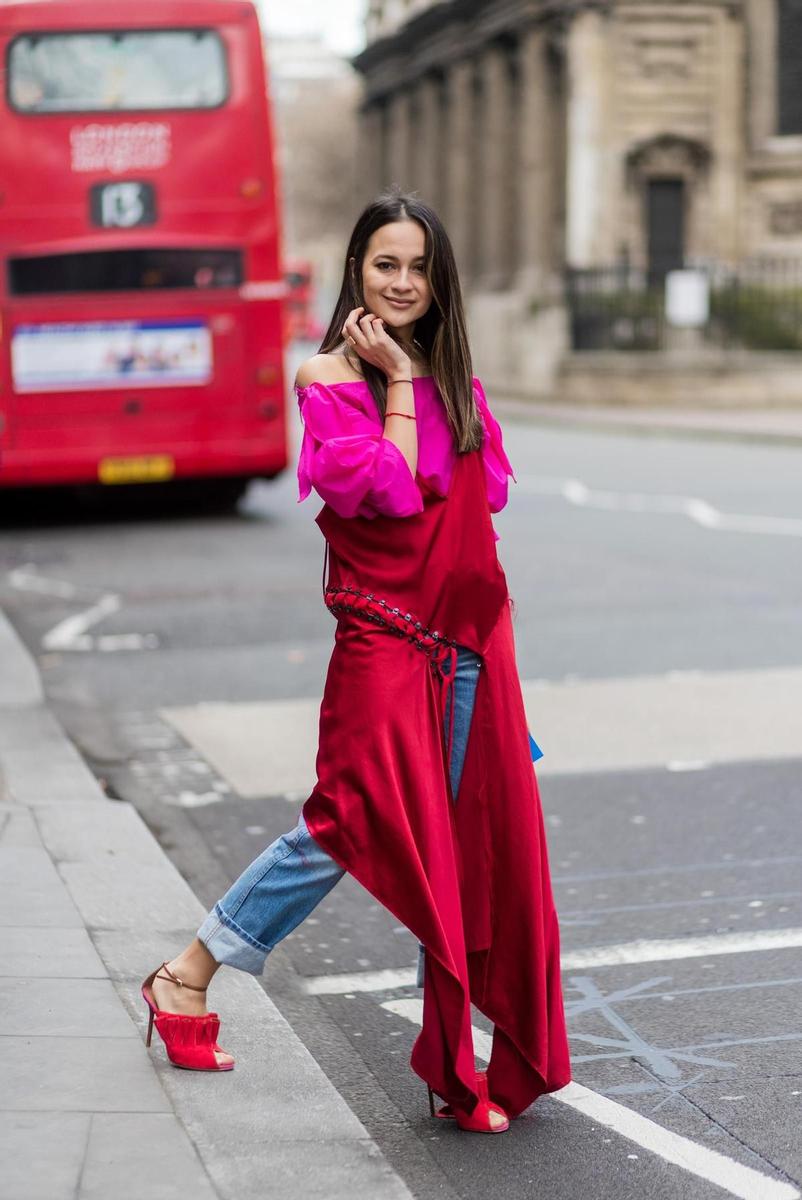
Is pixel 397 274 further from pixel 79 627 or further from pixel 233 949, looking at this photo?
pixel 79 627

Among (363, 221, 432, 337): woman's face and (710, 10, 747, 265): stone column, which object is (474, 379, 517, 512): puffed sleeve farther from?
(710, 10, 747, 265): stone column

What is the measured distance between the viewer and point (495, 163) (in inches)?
1978

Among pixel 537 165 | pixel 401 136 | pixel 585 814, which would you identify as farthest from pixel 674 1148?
pixel 401 136

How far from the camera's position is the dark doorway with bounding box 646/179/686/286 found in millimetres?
42031

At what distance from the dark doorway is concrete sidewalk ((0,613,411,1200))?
37.3 m

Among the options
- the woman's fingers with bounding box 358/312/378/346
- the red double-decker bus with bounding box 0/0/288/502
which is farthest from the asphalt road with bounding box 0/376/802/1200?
the woman's fingers with bounding box 358/312/378/346

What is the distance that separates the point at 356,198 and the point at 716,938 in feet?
215

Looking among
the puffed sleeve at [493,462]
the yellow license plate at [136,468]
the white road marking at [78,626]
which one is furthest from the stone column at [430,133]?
the puffed sleeve at [493,462]

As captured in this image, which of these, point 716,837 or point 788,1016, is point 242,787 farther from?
point 788,1016

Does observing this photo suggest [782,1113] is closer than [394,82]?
Yes

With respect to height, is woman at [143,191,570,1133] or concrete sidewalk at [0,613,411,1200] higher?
woman at [143,191,570,1133]

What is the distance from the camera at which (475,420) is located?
3938mm

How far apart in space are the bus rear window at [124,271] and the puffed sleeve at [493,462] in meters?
12.7

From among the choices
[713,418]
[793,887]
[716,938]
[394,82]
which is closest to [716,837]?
[793,887]
